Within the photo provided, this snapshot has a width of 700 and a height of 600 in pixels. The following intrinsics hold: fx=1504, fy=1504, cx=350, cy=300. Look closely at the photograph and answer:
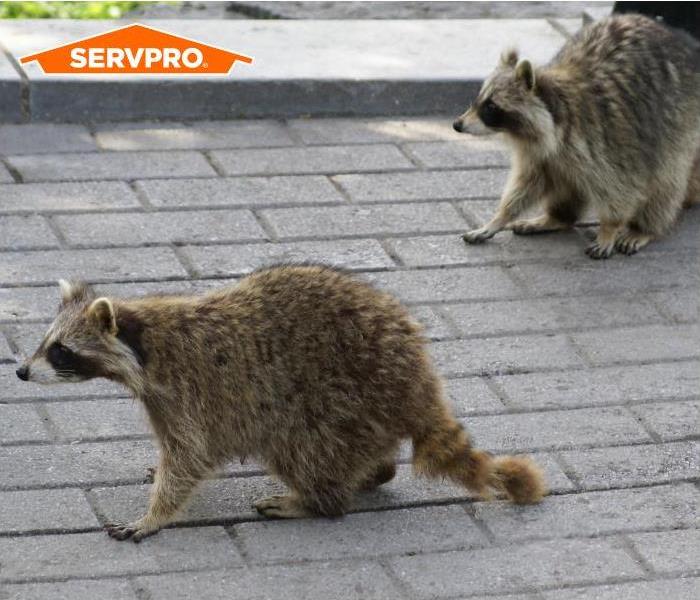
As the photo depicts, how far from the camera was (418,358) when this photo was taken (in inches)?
169

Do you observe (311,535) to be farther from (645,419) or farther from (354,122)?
(354,122)

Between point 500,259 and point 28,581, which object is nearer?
point 28,581

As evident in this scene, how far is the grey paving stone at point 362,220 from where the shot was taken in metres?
5.97

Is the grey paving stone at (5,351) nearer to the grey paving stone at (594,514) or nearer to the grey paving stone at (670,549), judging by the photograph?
the grey paving stone at (594,514)

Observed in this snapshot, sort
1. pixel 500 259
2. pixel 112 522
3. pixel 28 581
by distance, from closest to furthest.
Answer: pixel 28 581 → pixel 112 522 → pixel 500 259

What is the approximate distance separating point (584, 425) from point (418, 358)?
0.78 m

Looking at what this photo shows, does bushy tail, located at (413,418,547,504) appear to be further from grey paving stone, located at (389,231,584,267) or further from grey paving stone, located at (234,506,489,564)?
grey paving stone, located at (389,231,584,267)

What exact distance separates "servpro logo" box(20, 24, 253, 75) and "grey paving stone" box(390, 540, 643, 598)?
10.8 ft

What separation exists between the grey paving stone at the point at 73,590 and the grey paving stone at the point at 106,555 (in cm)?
4

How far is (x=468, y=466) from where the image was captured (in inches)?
167

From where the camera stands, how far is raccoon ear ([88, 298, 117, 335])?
4.16 meters

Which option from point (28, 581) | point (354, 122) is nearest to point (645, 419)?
point (28, 581)

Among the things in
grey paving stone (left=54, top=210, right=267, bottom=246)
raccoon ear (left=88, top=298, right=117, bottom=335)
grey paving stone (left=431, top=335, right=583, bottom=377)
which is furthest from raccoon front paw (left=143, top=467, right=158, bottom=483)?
grey paving stone (left=54, top=210, right=267, bottom=246)

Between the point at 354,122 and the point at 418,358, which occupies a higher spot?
the point at 418,358
